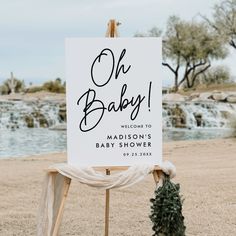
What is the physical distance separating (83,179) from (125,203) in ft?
8.86

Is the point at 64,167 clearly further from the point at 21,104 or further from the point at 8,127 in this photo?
the point at 21,104

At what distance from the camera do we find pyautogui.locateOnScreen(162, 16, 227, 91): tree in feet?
144

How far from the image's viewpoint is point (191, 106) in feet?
86.0

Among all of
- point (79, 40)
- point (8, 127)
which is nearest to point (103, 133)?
point (79, 40)

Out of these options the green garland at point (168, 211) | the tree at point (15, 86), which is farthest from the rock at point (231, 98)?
the green garland at point (168, 211)

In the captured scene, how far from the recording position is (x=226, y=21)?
42344mm

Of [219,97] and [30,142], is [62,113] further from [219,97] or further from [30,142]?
[219,97]

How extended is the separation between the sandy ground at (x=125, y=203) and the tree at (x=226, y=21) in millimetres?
32314

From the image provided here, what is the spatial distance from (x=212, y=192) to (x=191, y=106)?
1863cm

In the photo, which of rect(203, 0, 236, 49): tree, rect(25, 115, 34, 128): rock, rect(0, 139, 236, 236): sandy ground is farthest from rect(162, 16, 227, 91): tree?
rect(0, 139, 236, 236): sandy ground

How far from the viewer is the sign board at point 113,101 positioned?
445 cm

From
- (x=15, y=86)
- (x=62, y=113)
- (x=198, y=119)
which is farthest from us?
(x=15, y=86)

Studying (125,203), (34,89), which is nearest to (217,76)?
(34,89)

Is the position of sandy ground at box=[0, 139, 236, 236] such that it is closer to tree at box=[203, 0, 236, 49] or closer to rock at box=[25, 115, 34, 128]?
rock at box=[25, 115, 34, 128]
